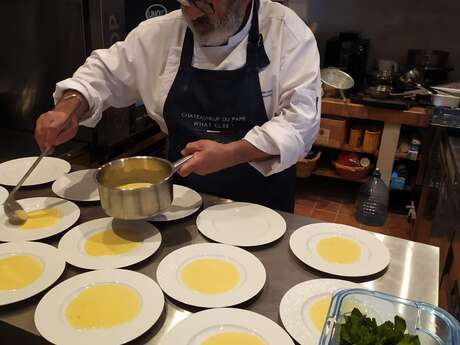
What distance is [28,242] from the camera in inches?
37.5

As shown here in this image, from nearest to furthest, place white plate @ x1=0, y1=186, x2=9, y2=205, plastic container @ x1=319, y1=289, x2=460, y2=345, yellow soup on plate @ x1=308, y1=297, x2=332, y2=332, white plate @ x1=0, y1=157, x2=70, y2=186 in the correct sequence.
A: plastic container @ x1=319, y1=289, x2=460, y2=345 < yellow soup on plate @ x1=308, y1=297, x2=332, y2=332 < white plate @ x1=0, y1=186, x2=9, y2=205 < white plate @ x1=0, y1=157, x2=70, y2=186

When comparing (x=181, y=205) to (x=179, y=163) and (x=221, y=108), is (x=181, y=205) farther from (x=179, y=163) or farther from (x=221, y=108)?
(x=221, y=108)

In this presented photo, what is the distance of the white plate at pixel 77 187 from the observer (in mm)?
1155

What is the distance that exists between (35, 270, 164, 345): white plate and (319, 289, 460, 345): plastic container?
0.30 m

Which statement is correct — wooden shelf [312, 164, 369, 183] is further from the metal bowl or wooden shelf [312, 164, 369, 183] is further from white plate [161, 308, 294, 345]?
white plate [161, 308, 294, 345]

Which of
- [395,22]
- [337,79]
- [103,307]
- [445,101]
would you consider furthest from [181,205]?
[395,22]

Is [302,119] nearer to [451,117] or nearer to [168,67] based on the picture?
[168,67]

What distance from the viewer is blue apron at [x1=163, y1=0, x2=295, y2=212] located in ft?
4.05

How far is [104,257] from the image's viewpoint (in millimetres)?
919

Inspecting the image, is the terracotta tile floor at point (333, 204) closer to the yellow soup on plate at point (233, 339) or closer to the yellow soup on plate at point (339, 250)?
the yellow soup on plate at point (339, 250)

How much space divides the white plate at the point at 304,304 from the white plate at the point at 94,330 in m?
0.23

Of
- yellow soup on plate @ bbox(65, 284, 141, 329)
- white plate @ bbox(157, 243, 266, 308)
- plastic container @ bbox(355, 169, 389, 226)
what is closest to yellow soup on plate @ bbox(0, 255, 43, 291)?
yellow soup on plate @ bbox(65, 284, 141, 329)

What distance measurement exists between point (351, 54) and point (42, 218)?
2.32 m

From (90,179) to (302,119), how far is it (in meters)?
0.62
